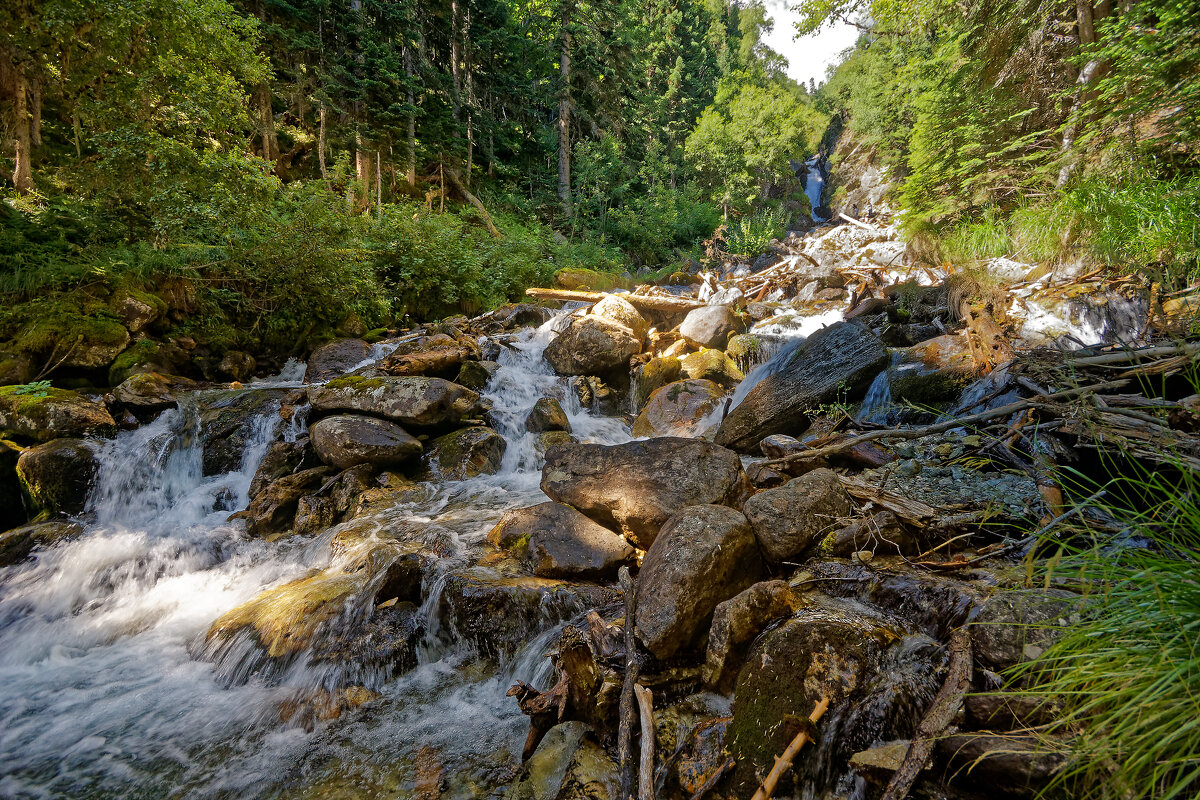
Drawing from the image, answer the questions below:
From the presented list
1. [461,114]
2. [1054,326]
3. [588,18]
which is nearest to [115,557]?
[1054,326]

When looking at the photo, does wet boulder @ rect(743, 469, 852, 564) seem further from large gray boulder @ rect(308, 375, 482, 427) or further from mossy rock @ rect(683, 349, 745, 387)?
mossy rock @ rect(683, 349, 745, 387)

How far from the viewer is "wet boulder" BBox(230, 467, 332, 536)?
224 inches

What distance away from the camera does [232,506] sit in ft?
20.4

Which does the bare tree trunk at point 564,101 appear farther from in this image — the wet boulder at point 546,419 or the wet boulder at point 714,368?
the wet boulder at point 546,419

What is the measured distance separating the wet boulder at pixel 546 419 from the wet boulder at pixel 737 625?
A: 5.56 metres

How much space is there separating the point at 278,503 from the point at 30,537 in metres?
2.37

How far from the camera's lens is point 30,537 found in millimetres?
5129

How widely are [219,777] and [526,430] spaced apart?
18.7 feet

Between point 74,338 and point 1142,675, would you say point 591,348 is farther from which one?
point 1142,675

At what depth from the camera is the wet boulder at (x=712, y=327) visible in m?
10.5

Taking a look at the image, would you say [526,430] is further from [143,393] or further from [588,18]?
[588,18]

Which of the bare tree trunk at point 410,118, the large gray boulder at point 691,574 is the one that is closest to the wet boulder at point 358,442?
the large gray boulder at point 691,574

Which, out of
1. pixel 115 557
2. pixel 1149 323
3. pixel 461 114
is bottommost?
pixel 115 557

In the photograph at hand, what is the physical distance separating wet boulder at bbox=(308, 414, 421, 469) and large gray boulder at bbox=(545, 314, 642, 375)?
392 centimetres
